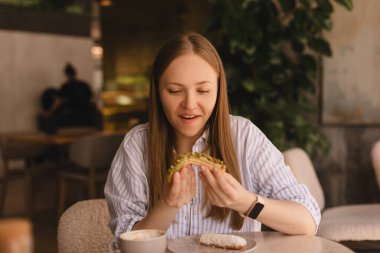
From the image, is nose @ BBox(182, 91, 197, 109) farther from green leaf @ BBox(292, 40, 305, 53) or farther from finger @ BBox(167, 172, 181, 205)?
green leaf @ BBox(292, 40, 305, 53)

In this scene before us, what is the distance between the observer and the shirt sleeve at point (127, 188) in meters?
1.49

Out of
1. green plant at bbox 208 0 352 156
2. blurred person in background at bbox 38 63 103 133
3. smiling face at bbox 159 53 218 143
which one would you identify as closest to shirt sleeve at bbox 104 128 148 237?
smiling face at bbox 159 53 218 143

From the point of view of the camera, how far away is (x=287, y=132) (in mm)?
4184

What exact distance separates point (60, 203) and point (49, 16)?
5.78 metres

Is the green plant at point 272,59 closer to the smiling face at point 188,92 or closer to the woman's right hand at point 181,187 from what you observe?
the smiling face at point 188,92

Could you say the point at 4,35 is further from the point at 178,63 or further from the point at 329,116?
the point at 178,63

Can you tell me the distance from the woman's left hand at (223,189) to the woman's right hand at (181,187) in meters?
0.03

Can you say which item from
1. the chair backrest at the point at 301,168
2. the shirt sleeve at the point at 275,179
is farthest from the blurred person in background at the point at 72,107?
the shirt sleeve at the point at 275,179

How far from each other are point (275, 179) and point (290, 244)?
297mm

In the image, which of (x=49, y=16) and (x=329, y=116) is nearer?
(x=329, y=116)

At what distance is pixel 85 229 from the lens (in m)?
1.57

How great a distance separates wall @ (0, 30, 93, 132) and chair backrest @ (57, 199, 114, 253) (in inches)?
324

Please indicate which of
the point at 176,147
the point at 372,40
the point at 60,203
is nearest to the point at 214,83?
the point at 176,147

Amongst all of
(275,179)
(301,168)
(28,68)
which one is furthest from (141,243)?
(28,68)
